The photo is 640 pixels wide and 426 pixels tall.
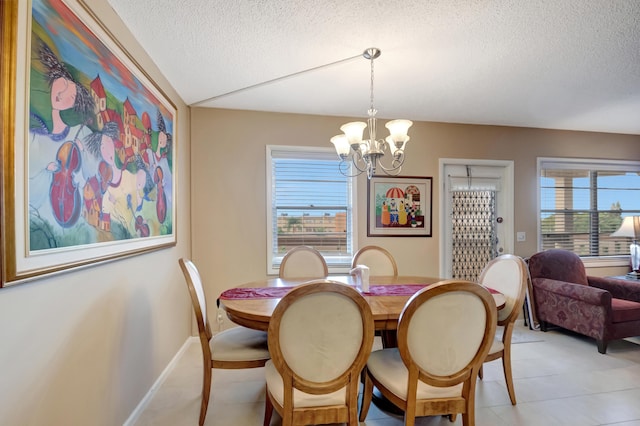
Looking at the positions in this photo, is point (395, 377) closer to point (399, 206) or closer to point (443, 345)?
point (443, 345)

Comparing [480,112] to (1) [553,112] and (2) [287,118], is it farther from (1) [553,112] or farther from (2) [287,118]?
(2) [287,118]

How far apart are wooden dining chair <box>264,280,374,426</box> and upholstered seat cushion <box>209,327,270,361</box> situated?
49 cm

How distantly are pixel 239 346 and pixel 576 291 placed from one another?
3.24 m

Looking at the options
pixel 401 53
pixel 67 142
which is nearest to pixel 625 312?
pixel 401 53

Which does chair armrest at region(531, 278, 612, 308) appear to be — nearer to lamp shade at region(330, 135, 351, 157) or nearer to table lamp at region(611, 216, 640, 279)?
table lamp at region(611, 216, 640, 279)

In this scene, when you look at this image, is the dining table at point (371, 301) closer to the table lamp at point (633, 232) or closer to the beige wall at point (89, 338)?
the beige wall at point (89, 338)

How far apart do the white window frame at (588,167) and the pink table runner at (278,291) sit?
2381 millimetres

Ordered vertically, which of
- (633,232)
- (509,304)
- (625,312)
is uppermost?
(633,232)

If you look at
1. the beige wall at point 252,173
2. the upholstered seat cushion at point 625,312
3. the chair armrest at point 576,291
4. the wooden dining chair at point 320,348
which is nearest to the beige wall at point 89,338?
the beige wall at point 252,173

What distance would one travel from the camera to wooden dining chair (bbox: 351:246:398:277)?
2.82m

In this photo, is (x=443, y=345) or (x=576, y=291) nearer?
(x=443, y=345)

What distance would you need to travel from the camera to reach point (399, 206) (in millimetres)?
3463

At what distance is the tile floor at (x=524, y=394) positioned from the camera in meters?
1.84

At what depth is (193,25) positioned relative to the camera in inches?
70.0
